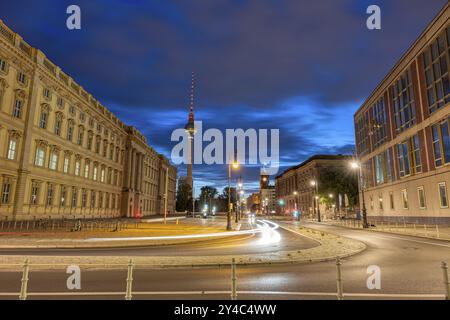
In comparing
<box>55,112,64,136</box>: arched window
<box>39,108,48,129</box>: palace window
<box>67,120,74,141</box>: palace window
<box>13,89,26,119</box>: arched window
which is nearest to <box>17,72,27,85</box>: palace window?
<box>13,89,26,119</box>: arched window

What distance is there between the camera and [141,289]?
28.1ft

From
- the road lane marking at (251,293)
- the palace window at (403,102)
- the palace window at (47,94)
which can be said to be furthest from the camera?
the palace window at (403,102)

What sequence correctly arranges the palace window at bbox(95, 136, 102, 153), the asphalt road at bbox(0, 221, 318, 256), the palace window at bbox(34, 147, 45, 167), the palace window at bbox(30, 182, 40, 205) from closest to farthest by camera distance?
the asphalt road at bbox(0, 221, 318, 256) < the palace window at bbox(30, 182, 40, 205) < the palace window at bbox(34, 147, 45, 167) < the palace window at bbox(95, 136, 102, 153)

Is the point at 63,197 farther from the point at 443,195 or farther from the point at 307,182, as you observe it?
the point at 307,182

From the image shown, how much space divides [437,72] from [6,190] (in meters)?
54.5

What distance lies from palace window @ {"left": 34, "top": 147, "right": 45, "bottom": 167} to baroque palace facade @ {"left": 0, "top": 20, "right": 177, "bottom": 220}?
0.14 metres

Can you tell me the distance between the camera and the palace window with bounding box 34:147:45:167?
1658 inches

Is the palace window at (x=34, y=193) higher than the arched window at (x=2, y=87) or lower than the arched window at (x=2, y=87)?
lower

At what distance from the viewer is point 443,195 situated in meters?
38.1

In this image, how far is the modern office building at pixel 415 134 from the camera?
38094mm

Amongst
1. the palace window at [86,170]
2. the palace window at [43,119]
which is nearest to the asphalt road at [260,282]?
the palace window at [43,119]

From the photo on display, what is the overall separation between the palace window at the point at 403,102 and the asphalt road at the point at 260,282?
40372 mm

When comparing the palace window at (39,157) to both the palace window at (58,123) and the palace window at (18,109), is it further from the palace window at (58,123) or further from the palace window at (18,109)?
the palace window at (18,109)

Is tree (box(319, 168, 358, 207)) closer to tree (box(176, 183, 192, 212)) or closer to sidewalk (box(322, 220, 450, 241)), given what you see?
sidewalk (box(322, 220, 450, 241))
